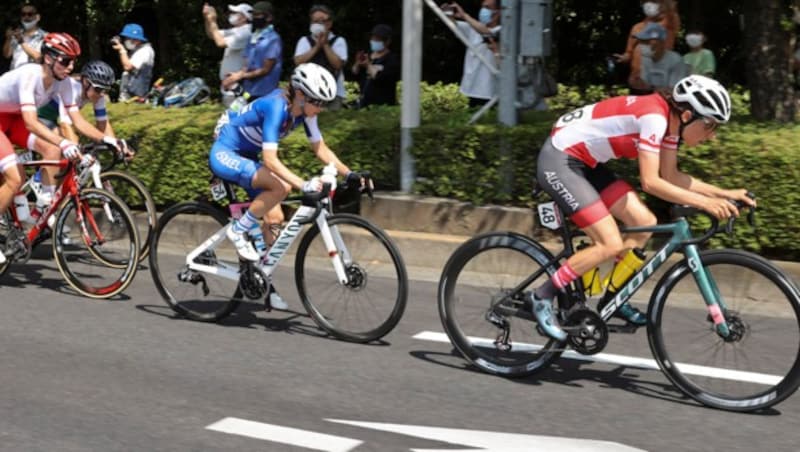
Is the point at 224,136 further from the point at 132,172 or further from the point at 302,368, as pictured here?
the point at 132,172

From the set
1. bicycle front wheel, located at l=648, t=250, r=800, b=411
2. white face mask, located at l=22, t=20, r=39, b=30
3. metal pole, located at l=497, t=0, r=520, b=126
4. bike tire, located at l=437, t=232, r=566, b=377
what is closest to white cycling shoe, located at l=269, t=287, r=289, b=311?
bike tire, located at l=437, t=232, r=566, b=377

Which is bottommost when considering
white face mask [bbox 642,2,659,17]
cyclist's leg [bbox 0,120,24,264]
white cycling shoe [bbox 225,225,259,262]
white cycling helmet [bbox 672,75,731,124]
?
white cycling shoe [bbox 225,225,259,262]

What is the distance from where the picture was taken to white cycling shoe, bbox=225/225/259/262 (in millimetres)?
7750

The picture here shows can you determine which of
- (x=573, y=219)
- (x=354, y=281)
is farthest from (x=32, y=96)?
(x=573, y=219)

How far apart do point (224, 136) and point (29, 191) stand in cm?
309

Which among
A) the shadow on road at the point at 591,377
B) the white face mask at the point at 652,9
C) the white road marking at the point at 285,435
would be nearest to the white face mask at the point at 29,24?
the white face mask at the point at 652,9

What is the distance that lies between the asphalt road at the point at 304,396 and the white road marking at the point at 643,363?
0.35 feet

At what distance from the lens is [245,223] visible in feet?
25.5

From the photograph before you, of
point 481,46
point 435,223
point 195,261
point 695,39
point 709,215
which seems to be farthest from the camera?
point 695,39

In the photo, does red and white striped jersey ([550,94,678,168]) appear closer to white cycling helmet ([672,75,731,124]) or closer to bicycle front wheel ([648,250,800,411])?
white cycling helmet ([672,75,731,124])

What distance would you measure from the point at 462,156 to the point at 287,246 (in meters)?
3.18

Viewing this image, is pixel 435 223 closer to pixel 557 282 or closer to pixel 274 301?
pixel 274 301

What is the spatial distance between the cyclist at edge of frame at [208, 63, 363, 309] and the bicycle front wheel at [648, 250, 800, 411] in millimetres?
2124

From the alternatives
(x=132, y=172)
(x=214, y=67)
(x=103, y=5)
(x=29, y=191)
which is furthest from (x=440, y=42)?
(x=29, y=191)
